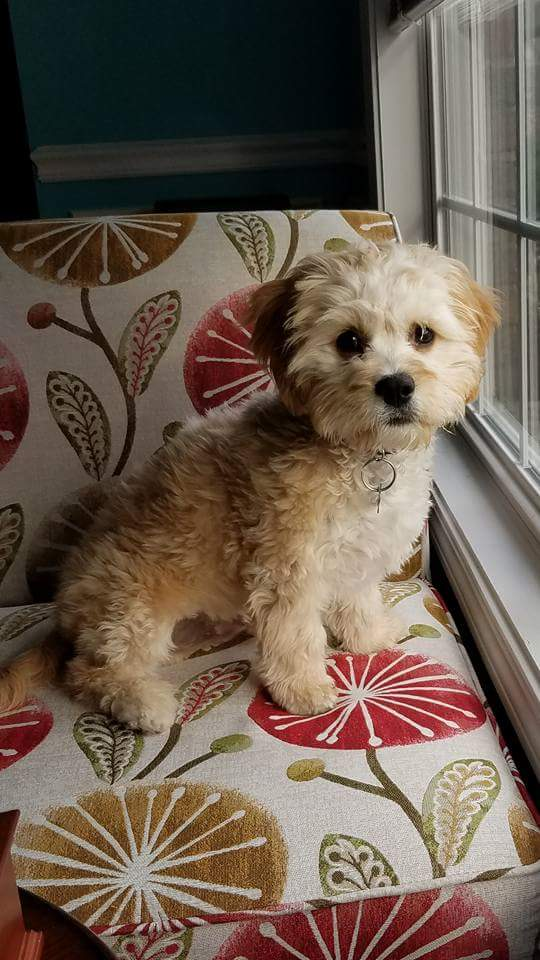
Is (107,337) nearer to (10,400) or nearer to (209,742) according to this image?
(10,400)

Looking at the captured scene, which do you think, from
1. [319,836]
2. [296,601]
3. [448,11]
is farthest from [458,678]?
[448,11]

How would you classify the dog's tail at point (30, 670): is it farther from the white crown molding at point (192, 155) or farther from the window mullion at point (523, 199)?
the white crown molding at point (192, 155)

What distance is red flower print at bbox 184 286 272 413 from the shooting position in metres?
1.63

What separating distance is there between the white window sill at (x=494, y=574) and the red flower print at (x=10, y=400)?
807mm

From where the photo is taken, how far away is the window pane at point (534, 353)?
1496 mm

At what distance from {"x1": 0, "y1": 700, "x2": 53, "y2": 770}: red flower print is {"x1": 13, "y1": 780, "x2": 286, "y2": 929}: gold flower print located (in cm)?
15

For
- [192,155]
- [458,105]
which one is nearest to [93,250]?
[458,105]

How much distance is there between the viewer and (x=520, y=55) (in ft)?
4.79

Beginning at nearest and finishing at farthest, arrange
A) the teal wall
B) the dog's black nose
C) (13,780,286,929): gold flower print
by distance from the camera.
A: (13,780,286,929): gold flower print, the dog's black nose, the teal wall

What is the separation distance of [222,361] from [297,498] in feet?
1.48

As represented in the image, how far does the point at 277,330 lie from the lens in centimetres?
125

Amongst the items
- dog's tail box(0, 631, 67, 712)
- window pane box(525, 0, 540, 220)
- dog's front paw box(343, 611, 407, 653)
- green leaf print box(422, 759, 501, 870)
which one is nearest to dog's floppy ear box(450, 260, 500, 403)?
window pane box(525, 0, 540, 220)

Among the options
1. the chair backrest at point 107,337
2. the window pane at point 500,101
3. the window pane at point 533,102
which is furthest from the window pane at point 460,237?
the window pane at point 533,102

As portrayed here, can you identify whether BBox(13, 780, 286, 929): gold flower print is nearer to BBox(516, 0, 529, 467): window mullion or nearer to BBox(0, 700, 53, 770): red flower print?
BBox(0, 700, 53, 770): red flower print
